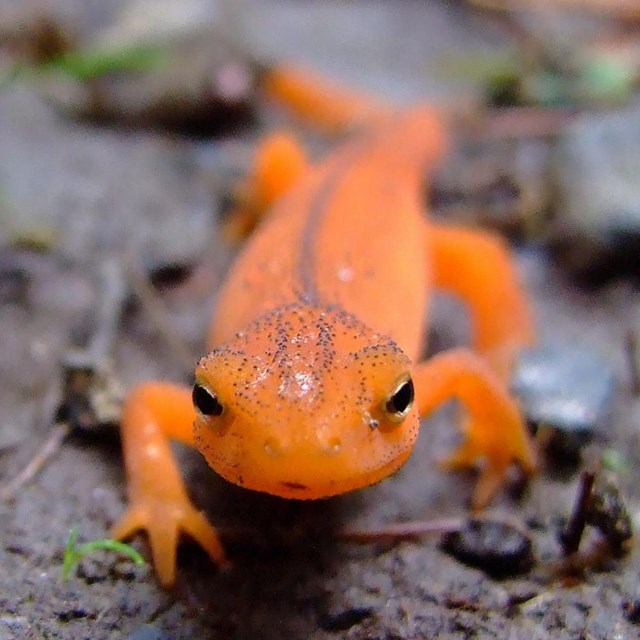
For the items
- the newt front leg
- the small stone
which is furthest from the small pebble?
the small stone

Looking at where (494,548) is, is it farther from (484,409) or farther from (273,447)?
(273,447)

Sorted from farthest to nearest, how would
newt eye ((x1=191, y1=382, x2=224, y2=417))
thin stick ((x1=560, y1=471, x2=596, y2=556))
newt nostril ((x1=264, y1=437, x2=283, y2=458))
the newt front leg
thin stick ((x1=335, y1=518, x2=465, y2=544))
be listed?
1. the newt front leg
2. thin stick ((x1=335, y1=518, x2=465, y2=544))
3. thin stick ((x1=560, y1=471, x2=596, y2=556))
4. newt eye ((x1=191, y1=382, x2=224, y2=417))
5. newt nostril ((x1=264, y1=437, x2=283, y2=458))

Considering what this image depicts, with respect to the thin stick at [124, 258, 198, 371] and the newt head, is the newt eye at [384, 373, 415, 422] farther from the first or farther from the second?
the thin stick at [124, 258, 198, 371]

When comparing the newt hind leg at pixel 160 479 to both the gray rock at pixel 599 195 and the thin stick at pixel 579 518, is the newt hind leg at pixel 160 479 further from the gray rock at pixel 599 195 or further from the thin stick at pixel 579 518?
Answer: the gray rock at pixel 599 195

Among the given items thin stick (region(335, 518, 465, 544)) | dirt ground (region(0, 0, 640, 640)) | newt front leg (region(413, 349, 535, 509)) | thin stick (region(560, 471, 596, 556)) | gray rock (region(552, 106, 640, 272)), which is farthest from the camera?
gray rock (region(552, 106, 640, 272))

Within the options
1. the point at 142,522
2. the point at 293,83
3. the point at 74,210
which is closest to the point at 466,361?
the point at 142,522

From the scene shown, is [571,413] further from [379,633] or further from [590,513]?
[379,633]

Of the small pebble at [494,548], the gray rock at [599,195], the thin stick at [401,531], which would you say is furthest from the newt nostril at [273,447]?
the gray rock at [599,195]

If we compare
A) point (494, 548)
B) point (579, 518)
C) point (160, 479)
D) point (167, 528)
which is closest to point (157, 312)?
point (160, 479)
